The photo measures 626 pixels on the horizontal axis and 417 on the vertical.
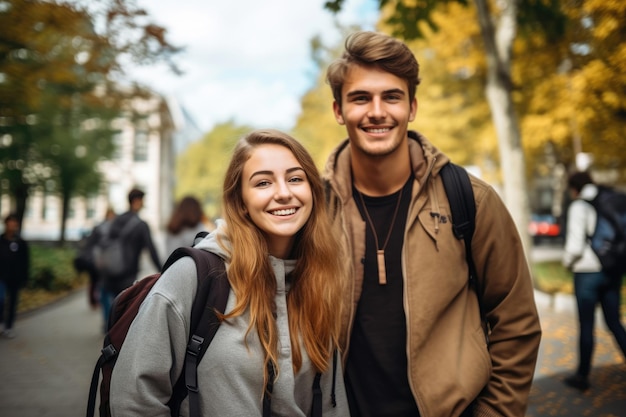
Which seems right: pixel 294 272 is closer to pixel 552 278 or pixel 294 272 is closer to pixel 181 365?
pixel 181 365

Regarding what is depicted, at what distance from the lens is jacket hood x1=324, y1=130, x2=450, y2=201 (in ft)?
7.38

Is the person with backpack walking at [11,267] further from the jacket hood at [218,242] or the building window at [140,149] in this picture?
the building window at [140,149]

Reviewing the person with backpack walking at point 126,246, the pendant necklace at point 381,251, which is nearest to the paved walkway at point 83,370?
the person with backpack walking at point 126,246

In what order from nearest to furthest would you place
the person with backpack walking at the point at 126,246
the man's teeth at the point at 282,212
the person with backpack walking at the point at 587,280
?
the man's teeth at the point at 282,212 → the person with backpack walking at the point at 587,280 → the person with backpack walking at the point at 126,246

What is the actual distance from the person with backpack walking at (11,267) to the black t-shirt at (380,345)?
795 centimetres

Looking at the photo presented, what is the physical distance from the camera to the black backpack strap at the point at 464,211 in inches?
83.2

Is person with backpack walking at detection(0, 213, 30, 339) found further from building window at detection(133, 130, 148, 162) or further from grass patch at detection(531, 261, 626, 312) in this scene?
building window at detection(133, 130, 148, 162)

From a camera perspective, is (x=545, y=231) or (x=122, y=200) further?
(x=122, y=200)


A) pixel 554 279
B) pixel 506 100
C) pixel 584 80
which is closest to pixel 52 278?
pixel 506 100

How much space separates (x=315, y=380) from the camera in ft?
6.38

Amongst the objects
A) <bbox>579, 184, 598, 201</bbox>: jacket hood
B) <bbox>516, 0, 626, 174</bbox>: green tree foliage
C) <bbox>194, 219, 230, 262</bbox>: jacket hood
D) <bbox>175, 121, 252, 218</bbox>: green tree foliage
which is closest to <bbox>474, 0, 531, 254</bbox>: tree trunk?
<bbox>516, 0, 626, 174</bbox>: green tree foliage

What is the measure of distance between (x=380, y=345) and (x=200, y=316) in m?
0.77

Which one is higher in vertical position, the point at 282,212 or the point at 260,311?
the point at 282,212

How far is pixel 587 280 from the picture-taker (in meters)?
5.38
